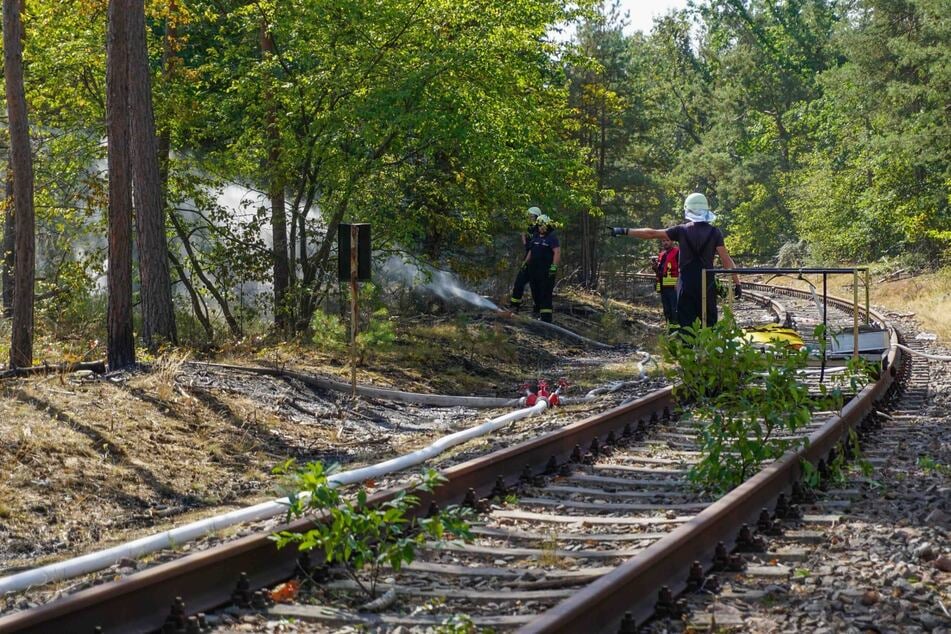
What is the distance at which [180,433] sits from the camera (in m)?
10.8

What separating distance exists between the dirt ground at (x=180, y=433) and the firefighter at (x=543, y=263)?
4.06 m

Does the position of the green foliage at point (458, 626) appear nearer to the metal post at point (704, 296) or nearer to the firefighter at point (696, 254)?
the metal post at point (704, 296)

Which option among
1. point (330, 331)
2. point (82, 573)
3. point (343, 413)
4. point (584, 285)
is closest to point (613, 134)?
point (584, 285)

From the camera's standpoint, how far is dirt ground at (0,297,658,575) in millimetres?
8219

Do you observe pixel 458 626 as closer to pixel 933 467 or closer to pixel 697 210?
pixel 933 467

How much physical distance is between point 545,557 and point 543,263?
14997 millimetres

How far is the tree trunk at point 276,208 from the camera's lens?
1908cm

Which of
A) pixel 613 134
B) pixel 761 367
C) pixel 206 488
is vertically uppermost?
pixel 613 134

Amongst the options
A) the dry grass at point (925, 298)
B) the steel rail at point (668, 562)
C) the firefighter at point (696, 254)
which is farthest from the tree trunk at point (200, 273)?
the steel rail at point (668, 562)

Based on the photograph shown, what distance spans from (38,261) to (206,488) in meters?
20.3

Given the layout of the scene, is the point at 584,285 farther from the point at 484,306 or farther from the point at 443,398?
the point at 443,398

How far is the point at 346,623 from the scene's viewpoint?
208 inches

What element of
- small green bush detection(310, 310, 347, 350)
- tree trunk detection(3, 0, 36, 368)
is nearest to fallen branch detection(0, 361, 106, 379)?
tree trunk detection(3, 0, 36, 368)

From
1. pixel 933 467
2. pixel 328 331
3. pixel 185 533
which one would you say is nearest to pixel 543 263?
pixel 328 331
